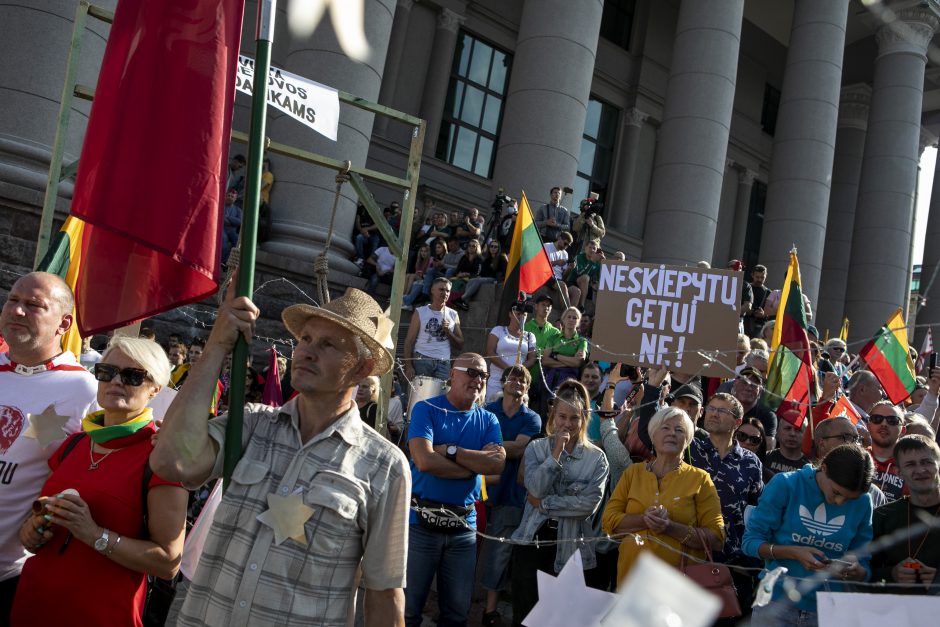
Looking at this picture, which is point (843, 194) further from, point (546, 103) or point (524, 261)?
point (524, 261)

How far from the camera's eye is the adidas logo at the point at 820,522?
179 inches

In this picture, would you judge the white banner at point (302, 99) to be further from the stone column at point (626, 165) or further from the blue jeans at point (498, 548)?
the stone column at point (626, 165)

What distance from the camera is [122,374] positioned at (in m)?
3.18

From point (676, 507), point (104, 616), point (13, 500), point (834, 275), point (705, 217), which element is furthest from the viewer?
point (834, 275)

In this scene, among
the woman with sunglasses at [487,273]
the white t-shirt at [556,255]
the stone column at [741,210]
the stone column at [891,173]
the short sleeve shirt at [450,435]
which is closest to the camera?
the short sleeve shirt at [450,435]

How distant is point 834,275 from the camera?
1220 inches

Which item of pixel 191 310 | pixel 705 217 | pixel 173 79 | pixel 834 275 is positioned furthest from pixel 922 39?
pixel 173 79

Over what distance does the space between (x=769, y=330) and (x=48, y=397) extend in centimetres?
898

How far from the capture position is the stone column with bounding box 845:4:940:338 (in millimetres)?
25578

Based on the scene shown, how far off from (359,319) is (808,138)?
2167cm

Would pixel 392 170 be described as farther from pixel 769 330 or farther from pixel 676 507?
pixel 676 507

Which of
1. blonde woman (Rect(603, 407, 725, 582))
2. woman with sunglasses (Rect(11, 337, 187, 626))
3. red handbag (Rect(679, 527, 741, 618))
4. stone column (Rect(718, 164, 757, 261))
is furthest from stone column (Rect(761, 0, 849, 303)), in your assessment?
woman with sunglasses (Rect(11, 337, 187, 626))

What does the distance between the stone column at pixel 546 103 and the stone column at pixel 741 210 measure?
1567cm

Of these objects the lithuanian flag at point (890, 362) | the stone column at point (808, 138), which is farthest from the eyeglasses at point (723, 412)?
the stone column at point (808, 138)
